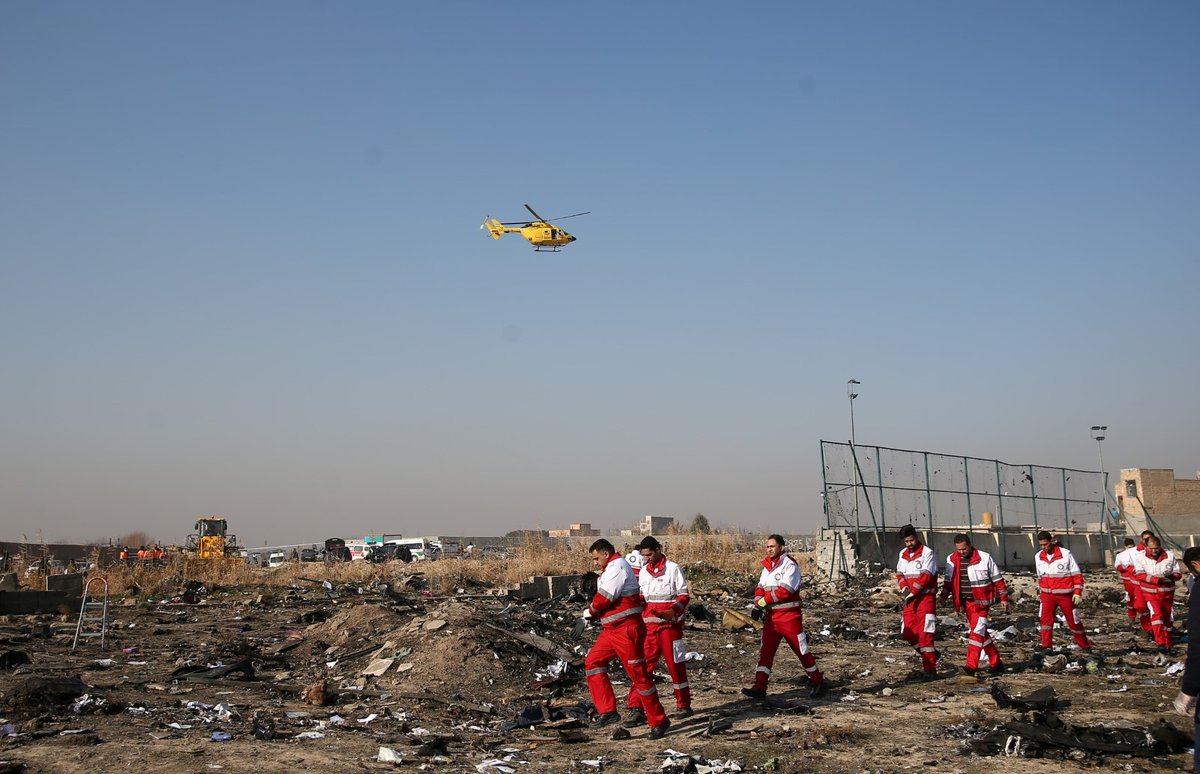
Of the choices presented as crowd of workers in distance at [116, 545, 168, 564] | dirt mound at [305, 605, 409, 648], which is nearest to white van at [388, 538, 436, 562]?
crowd of workers in distance at [116, 545, 168, 564]

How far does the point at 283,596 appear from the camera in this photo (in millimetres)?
23234

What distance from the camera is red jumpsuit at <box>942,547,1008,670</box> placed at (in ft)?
40.3

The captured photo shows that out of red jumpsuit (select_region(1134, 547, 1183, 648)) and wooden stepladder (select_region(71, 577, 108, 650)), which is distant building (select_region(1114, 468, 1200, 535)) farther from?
wooden stepladder (select_region(71, 577, 108, 650))

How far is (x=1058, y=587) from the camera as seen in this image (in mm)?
14023

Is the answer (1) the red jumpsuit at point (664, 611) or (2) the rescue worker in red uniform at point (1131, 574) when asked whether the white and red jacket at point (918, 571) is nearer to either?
(1) the red jumpsuit at point (664, 611)

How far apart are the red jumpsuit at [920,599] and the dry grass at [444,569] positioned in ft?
42.6

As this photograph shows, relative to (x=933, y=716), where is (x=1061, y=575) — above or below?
above

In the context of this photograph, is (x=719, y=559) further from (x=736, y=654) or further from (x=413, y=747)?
(x=413, y=747)

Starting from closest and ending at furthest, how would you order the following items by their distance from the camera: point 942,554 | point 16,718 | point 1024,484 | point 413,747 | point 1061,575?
point 413,747 → point 16,718 → point 1061,575 → point 942,554 → point 1024,484

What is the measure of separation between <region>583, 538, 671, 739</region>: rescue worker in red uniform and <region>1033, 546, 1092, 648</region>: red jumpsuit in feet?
24.3

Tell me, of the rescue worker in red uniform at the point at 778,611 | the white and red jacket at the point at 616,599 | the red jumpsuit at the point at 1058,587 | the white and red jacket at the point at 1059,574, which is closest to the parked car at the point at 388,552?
the red jumpsuit at the point at 1058,587

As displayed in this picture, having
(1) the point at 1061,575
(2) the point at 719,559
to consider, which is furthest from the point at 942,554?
(1) the point at 1061,575

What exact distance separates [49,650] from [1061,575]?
15127 mm

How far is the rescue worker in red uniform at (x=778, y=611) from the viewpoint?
1063cm
